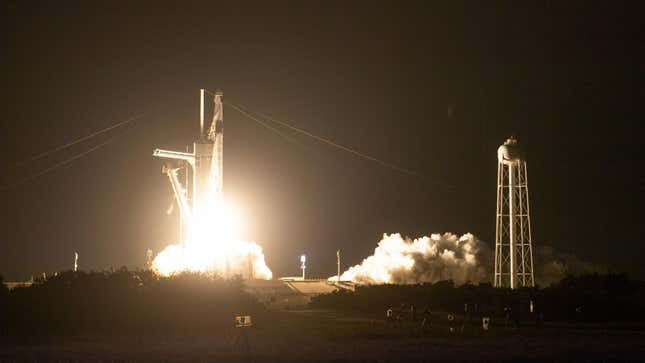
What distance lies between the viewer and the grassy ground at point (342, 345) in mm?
21312

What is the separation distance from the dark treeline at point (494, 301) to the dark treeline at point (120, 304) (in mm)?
6762

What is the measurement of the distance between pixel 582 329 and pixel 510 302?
5.51 m

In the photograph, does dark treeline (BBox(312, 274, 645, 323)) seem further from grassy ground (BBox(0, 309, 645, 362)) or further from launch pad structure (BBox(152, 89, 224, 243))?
launch pad structure (BBox(152, 89, 224, 243))

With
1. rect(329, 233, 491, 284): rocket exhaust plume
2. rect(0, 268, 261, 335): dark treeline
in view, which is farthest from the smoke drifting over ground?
rect(0, 268, 261, 335): dark treeline

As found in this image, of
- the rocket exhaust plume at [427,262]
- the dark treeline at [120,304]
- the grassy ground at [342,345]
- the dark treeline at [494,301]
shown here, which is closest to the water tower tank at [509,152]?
Answer: the dark treeline at [494,301]

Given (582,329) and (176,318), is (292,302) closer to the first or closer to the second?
(176,318)

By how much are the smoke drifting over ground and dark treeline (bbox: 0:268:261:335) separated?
27.1 metres

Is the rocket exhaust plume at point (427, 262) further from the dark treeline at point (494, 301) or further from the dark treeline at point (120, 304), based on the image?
the dark treeline at point (120, 304)

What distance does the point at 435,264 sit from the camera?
58.9 m

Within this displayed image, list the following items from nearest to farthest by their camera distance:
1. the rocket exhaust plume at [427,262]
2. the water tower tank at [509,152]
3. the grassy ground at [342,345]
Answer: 1. the grassy ground at [342,345]
2. the water tower tank at [509,152]
3. the rocket exhaust plume at [427,262]

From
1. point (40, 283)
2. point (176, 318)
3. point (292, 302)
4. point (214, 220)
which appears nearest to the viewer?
point (176, 318)

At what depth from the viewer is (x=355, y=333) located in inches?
1035

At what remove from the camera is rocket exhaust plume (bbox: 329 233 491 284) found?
192ft

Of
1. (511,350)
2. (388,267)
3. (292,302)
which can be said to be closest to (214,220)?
(292,302)
